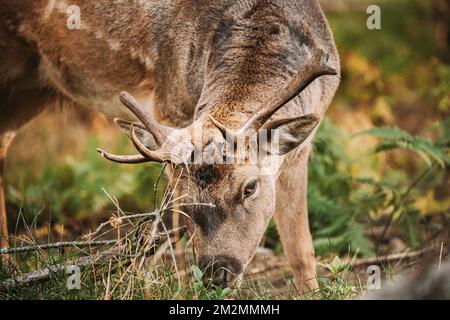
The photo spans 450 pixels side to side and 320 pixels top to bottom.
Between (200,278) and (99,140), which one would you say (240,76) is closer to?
(200,278)

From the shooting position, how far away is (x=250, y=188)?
4.82 m

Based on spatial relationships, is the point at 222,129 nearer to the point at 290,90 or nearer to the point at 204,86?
→ the point at 290,90

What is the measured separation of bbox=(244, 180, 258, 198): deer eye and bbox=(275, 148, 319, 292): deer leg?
127cm

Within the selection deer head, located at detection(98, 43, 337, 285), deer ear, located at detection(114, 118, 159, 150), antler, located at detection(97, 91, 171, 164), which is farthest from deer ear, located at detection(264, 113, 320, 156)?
deer ear, located at detection(114, 118, 159, 150)

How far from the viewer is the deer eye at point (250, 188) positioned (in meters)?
4.79

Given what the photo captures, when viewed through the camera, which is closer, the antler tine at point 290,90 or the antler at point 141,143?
the antler at point 141,143

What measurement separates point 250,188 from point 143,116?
782mm

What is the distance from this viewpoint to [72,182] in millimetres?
8812

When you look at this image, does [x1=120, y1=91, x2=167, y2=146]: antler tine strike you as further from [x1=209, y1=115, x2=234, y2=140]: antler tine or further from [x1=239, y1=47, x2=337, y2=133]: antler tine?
[x1=239, y1=47, x2=337, y2=133]: antler tine

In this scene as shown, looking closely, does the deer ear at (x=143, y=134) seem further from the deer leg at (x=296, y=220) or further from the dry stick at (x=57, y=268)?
the deer leg at (x=296, y=220)

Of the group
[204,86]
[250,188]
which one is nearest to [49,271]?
[250,188]

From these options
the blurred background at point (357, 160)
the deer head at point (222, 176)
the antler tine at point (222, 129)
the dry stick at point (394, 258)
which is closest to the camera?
the antler tine at point (222, 129)

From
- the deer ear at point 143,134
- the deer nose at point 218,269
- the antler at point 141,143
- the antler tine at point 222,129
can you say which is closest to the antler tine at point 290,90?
the antler tine at point 222,129
